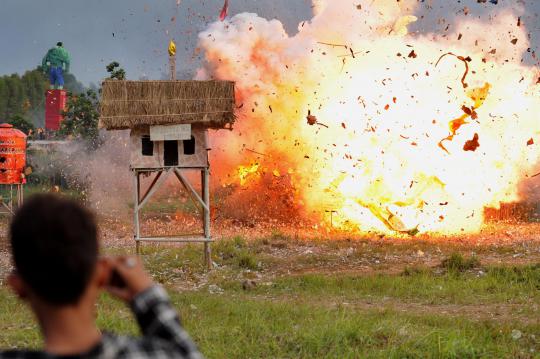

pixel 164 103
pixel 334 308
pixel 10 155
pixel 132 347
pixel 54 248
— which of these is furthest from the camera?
pixel 10 155

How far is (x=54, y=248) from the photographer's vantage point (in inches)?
78.9

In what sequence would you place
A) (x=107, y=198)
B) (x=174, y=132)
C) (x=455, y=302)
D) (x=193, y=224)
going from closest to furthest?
(x=455, y=302) < (x=174, y=132) < (x=193, y=224) < (x=107, y=198)

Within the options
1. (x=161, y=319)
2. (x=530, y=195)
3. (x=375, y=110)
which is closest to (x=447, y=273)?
(x=375, y=110)

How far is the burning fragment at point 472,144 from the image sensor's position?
20.5m

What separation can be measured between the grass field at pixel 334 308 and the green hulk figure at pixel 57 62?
3265 centimetres

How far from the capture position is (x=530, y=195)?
2530cm

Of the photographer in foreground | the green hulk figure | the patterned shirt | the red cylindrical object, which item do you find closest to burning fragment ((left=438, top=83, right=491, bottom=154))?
the red cylindrical object

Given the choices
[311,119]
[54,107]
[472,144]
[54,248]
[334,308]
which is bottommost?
[334,308]

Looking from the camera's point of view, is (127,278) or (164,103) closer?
(127,278)

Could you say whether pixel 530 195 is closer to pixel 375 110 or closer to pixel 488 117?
pixel 488 117

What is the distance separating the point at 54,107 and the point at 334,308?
1624 inches

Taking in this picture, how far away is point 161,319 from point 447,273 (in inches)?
461

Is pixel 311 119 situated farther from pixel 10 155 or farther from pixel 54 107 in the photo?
pixel 54 107

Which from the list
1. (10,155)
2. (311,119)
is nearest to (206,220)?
(311,119)
